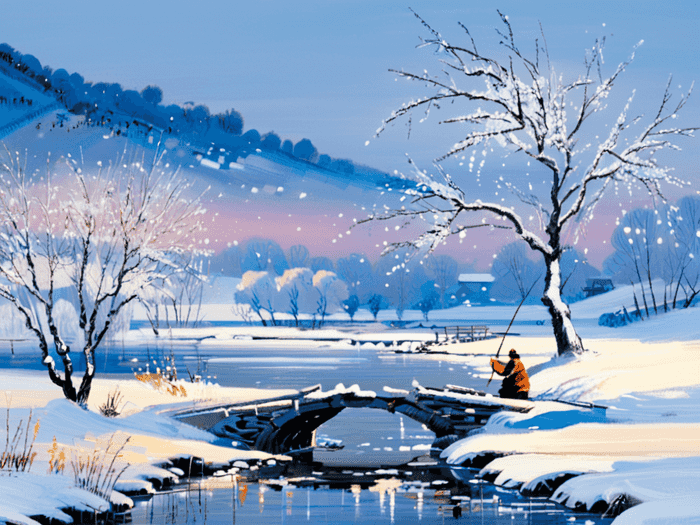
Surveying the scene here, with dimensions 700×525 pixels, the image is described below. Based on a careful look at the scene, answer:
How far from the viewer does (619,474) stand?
15.8 m

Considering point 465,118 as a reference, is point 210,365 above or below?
below

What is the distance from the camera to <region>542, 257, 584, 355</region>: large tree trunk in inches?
1240

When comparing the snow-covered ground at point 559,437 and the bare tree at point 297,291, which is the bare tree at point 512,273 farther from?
the snow-covered ground at point 559,437

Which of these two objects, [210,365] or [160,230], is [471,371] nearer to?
[210,365]

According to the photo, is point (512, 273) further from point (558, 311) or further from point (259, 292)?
point (558, 311)

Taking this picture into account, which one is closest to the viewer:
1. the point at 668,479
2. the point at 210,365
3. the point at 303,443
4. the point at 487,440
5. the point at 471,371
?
the point at 668,479

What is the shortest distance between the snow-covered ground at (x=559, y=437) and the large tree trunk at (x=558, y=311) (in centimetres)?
62

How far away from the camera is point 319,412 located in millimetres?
24688

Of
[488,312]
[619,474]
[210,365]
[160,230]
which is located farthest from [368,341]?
[619,474]

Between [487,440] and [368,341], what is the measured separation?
69605 mm

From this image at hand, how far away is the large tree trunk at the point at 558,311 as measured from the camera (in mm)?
31484

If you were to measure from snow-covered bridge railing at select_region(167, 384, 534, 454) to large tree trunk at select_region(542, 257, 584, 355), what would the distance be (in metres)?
7.68

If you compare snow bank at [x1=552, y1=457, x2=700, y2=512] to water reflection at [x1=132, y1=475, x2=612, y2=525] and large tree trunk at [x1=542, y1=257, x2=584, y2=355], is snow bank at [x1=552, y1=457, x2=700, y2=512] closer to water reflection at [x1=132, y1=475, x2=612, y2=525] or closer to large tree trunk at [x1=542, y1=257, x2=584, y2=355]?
water reflection at [x1=132, y1=475, x2=612, y2=525]

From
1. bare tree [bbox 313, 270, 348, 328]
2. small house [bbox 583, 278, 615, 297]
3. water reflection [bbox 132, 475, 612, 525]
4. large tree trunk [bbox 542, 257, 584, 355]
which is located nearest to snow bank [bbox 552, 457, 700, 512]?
water reflection [bbox 132, 475, 612, 525]
